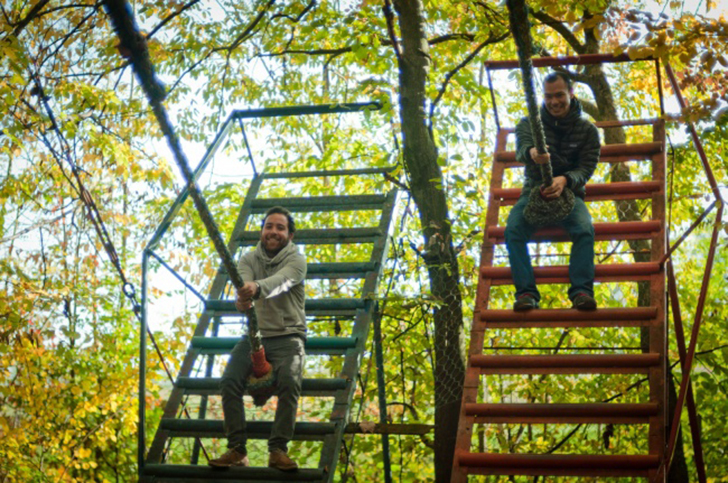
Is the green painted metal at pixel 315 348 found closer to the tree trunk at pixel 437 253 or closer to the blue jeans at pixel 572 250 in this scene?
the tree trunk at pixel 437 253

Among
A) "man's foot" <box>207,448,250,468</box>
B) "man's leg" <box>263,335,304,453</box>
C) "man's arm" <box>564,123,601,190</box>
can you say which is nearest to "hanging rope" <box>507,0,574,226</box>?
"man's arm" <box>564,123,601,190</box>

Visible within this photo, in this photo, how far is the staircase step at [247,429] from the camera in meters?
4.51

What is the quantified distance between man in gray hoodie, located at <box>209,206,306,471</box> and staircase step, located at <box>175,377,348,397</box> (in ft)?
0.93

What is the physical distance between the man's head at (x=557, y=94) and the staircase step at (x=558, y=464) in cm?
217

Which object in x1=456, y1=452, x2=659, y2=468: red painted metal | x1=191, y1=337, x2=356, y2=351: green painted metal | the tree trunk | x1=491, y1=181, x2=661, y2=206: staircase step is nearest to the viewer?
x1=456, y1=452, x2=659, y2=468: red painted metal

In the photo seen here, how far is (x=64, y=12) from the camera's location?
9.11 m

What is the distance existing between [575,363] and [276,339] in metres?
1.67

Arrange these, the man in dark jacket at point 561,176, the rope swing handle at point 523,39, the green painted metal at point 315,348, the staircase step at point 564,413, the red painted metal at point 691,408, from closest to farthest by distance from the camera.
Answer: the rope swing handle at point 523,39 < the staircase step at point 564,413 < the green painted metal at point 315,348 < the man in dark jacket at point 561,176 < the red painted metal at point 691,408

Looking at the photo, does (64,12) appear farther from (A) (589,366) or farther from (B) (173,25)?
(A) (589,366)

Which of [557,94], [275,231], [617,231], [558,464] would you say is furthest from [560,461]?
[557,94]

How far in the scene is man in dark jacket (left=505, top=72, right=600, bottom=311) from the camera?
180 inches

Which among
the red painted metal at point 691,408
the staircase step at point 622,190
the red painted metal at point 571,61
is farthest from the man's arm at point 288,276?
the red painted metal at point 691,408

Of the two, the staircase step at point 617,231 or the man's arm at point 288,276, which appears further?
the staircase step at point 617,231

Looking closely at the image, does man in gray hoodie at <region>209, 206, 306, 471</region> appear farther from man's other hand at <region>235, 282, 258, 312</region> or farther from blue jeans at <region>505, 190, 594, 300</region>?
blue jeans at <region>505, 190, 594, 300</region>
